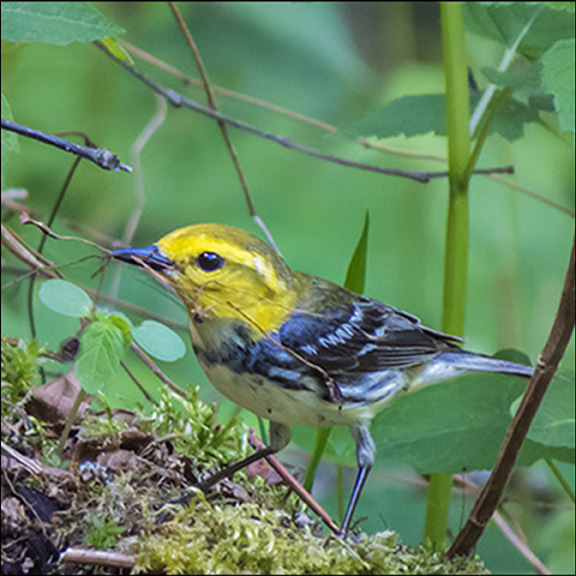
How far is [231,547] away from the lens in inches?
39.5

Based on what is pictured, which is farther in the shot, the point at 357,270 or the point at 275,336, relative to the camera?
the point at 357,270

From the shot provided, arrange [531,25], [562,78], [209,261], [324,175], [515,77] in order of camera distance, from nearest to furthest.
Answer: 1. [209,261]
2. [562,78]
3. [515,77]
4. [531,25]
5. [324,175]

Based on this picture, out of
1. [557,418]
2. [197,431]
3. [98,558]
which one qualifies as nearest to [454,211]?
[557,418]

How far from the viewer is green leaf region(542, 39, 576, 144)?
148 centimetres

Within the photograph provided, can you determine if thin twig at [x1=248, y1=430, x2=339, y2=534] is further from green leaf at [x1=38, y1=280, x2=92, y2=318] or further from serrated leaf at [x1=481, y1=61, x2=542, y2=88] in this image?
serrated leaf at [x1=481, y1=61, x2=542, y2=88]

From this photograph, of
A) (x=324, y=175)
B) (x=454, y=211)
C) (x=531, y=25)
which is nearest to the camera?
(x=454, y=211)

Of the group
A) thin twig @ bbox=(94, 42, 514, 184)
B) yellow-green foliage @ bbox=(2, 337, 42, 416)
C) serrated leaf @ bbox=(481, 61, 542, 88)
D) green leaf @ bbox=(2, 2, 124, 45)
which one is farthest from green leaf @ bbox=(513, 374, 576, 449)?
green leaf @ bbox=(2, 2, 124, 45)

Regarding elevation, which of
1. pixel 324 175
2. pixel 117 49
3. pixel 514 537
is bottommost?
pixel 514 537

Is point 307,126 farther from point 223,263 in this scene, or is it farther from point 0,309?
point 223,263

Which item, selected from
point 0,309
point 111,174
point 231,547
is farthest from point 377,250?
point 231,547

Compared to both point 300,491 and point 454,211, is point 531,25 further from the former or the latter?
point 300,491

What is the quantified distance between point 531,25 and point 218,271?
103 cm

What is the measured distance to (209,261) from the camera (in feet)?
3.67

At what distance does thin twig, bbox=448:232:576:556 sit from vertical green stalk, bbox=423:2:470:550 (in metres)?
0.32
